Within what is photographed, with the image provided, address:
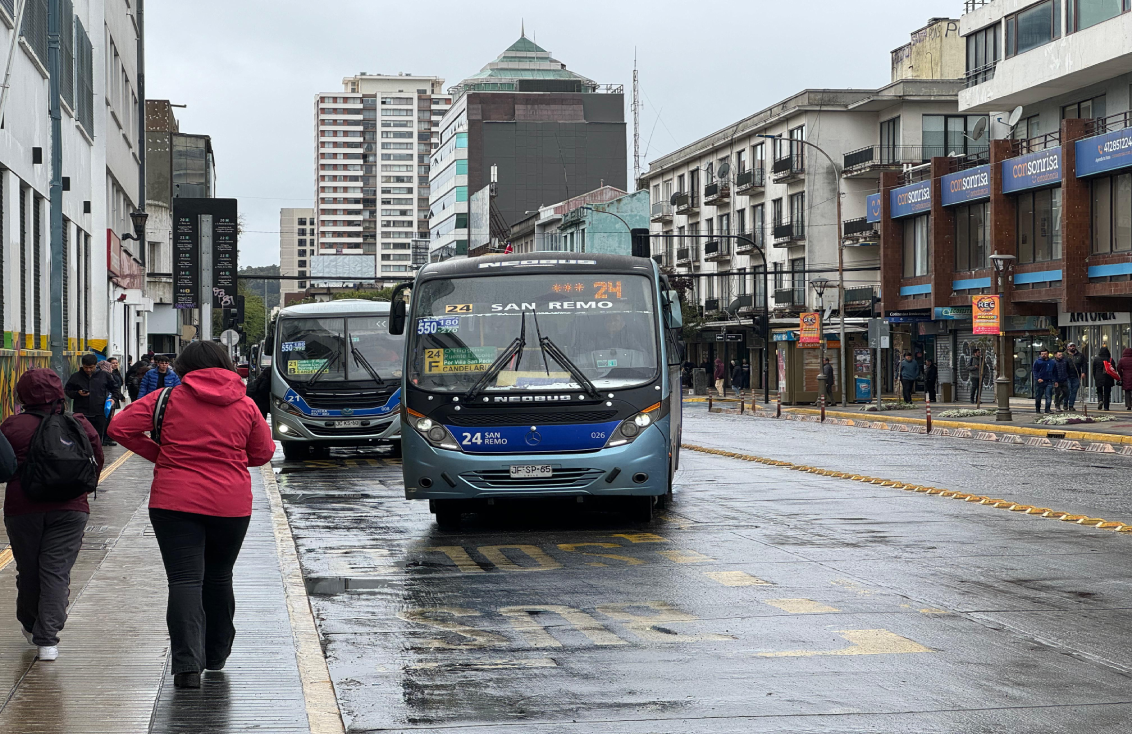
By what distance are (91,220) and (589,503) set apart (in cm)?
2465

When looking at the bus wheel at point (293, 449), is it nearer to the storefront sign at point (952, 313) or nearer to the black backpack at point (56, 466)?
the black backpack at point (56, 466)

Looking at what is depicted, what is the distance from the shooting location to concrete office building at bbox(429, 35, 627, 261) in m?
128

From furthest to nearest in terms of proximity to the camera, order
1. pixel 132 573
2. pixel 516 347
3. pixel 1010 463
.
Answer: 1. pixel 1010 463
2. pixel 516 347
3. pixel 132 573

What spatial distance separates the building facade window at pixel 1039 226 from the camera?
4231 cm

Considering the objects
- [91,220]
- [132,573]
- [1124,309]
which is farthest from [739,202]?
[132,573]

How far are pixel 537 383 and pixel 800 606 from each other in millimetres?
4907

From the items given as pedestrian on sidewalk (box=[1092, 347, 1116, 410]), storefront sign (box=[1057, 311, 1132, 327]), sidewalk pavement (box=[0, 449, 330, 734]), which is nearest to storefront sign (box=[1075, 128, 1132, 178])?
storefront sign (box=[1057, 311, 1132, 327])

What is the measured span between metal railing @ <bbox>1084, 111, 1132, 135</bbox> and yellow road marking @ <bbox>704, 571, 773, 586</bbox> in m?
34.0

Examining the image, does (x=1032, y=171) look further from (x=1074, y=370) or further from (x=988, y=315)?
(x=1074, y=370)

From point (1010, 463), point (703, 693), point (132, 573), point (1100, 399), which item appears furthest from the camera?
point (1100, 399)

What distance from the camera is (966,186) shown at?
47219 mm

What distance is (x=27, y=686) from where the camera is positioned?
20.5 feet

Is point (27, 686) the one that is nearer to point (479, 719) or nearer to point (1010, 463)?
point (479, 719)

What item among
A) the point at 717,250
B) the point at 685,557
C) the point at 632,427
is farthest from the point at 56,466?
the point at 717,250
